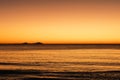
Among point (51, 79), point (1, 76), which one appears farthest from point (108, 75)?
point (1, 76)

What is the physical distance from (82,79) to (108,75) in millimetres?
3874

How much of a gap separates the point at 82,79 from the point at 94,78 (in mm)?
1339

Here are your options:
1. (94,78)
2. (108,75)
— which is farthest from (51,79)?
(108,75)

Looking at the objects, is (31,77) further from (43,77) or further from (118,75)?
(118,75)

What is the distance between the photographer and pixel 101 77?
3375cm

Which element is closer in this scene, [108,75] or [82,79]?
[82,79]

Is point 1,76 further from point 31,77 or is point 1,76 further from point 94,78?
point 94,78

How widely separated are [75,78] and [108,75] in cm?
420

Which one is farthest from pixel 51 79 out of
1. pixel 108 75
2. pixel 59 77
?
pixel 108 75

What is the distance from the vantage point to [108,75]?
3525 cm

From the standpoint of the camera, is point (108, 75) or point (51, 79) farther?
point (108, 75)

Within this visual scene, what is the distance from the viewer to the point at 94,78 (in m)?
33.2

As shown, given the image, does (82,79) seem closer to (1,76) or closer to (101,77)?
(101,77)

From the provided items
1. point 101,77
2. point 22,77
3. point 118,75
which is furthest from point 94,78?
point 22,77
